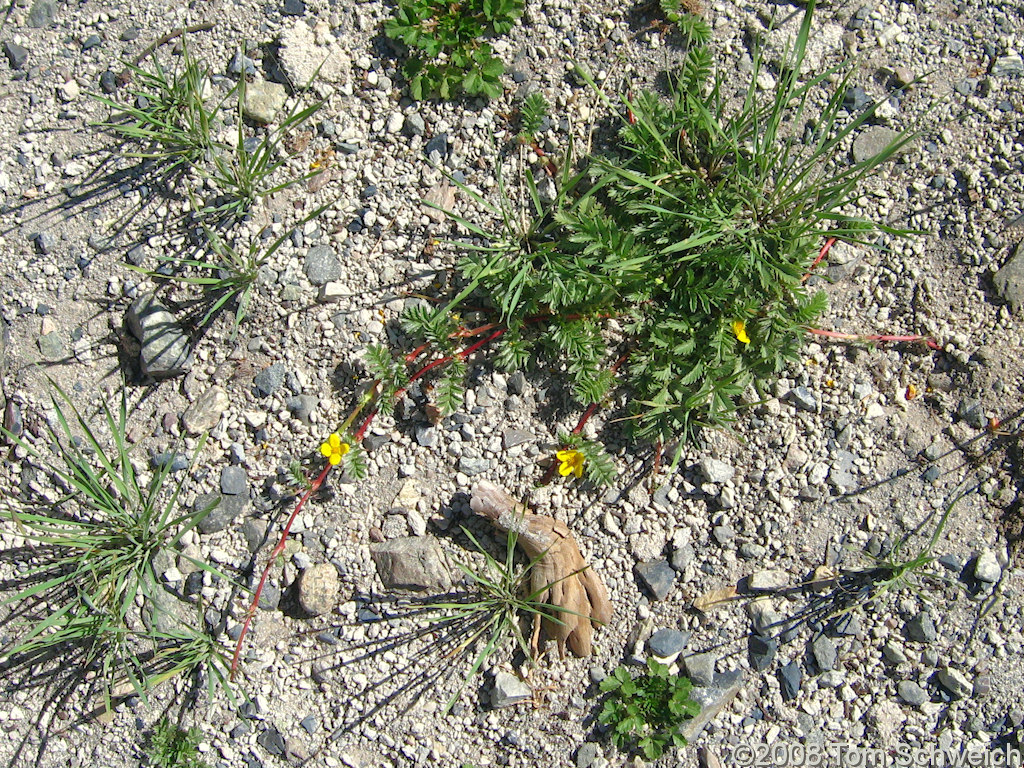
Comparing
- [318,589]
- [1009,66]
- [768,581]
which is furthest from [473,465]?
[1009,66]

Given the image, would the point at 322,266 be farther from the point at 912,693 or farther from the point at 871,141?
the point at 912,693

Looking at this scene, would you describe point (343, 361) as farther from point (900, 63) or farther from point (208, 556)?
point (900, 63)

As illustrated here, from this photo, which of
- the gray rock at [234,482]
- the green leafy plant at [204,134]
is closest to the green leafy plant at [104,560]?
the gray rock at [234,482]

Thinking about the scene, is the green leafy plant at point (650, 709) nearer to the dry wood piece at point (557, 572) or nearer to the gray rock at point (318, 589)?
the dry wood piece at point (557, 572)

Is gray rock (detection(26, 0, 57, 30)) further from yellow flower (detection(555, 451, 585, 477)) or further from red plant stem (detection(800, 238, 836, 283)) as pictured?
red plant stem (detection(800, 238, 836, 283))

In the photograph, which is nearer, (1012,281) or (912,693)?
(912,693)
